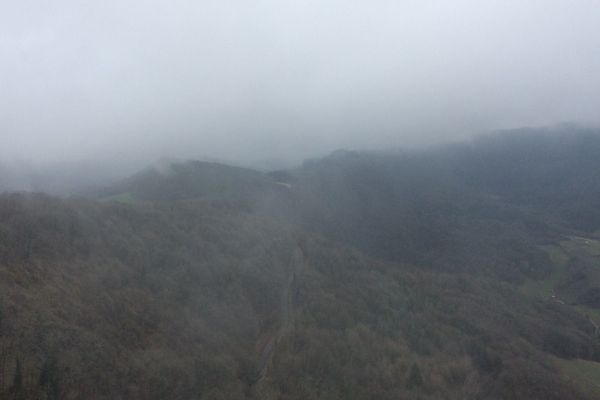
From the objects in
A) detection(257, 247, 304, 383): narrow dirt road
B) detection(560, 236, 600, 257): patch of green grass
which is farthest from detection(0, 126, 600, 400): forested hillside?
detection(560, 236, 600, 257): patch of green grass

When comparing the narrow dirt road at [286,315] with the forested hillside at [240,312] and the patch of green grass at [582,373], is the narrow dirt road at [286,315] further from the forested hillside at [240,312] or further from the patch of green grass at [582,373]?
the patch of green grass at [582,373]

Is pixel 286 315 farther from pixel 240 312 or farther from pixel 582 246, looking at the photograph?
pixel 582 246

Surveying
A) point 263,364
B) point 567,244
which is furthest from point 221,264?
point 567,244

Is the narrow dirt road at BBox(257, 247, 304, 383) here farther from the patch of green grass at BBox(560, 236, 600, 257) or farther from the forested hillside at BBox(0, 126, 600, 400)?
the patch of green grass at BBox(560, 236, 600, 257)

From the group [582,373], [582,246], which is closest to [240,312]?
[582,373]

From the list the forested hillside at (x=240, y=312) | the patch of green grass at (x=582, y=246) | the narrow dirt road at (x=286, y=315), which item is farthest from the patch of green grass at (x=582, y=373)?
the patch of green grass at (x=582, y=246)

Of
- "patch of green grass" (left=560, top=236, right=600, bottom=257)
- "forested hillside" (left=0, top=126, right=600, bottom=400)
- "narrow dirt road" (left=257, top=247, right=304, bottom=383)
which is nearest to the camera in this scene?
"forested hillside" (left=0, top=126, right=600, bottom=400)
